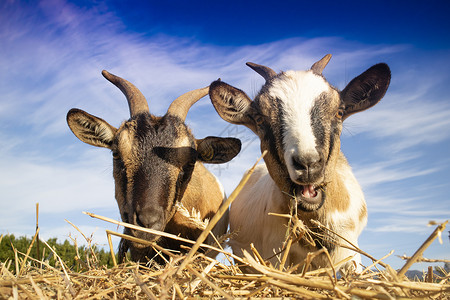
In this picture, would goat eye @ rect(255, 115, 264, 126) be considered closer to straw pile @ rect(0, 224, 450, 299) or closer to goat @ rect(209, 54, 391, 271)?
goat @ rect(209, 54, 391, 271)

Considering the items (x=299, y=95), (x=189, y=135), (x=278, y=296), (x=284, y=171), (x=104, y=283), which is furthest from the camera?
(x=189, y=135)

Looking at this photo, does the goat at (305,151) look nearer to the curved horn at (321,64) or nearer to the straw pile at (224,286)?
the curved horn at (321,64)

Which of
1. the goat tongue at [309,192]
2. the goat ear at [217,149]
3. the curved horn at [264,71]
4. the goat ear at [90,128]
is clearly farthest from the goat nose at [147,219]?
the curved horn at [264,71]

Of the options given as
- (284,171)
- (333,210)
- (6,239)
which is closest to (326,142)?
(284,171)

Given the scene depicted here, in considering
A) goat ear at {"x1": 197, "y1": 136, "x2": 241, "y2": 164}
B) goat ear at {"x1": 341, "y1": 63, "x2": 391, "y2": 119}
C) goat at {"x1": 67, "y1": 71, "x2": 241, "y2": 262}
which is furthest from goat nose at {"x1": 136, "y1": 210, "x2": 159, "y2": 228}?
goat ear at {"x1": 341, "y1": 63, "x2": 391, "y2": 119}

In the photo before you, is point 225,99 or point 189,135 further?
point 189,135

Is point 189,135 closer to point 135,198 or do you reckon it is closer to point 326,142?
point 135,198

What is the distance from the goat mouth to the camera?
3.67m

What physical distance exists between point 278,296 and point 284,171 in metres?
1.82

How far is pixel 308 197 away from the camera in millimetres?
3682

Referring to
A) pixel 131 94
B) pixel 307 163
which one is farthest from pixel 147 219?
pixel 131 94

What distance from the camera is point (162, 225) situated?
417 centimetres

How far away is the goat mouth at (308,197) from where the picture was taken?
3.67m

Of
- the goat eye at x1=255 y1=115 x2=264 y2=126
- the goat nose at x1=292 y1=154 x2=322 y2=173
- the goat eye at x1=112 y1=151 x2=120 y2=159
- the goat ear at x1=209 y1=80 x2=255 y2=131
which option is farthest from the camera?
the goat eye at x1=112 y1=151 x2=120 y2=159
